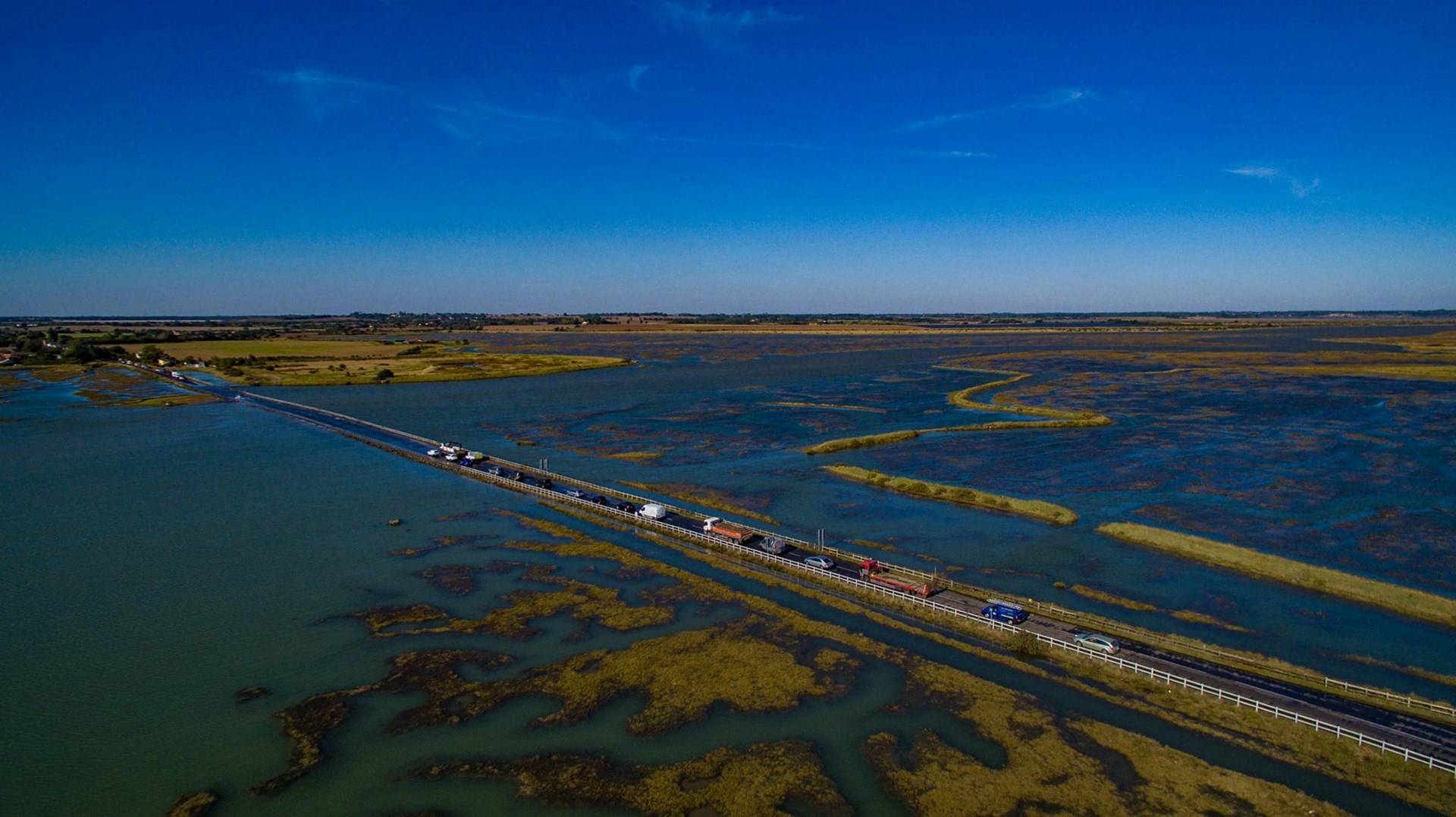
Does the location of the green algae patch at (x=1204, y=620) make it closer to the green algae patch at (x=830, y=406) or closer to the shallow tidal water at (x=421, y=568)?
the shallow tidal water at (x=421, y=568)

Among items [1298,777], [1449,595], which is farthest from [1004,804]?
[1449,595]

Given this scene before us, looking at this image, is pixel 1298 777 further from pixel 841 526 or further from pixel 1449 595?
pixel 841 526

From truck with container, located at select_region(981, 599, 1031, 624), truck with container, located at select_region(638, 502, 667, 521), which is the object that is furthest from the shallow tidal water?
truck with container, located at select_region(981, 599, 1031, 624)

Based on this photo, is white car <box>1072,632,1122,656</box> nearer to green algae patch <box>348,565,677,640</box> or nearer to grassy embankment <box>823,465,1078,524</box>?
green algae patch <box>348,565,677,640</box>

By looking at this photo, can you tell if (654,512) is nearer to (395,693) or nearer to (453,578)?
(453,578)

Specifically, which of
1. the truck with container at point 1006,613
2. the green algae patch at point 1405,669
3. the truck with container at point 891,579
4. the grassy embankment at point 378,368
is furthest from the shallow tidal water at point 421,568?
the grassy embankment at point 378,368

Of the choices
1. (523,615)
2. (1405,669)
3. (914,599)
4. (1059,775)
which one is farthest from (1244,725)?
(523,615)
